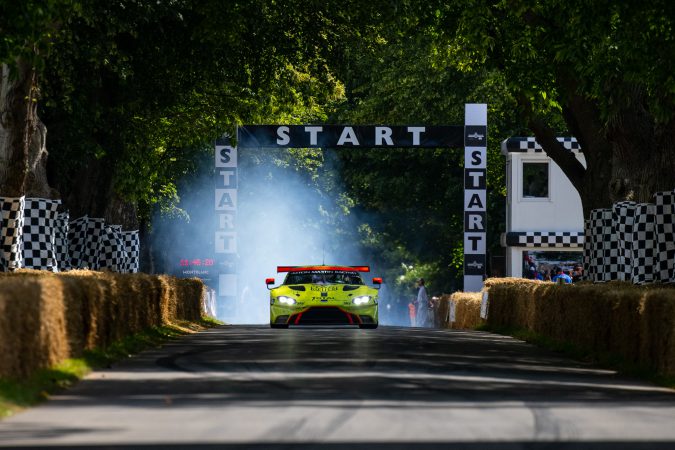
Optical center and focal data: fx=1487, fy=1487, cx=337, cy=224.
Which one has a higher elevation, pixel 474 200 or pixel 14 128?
pixel 474 200

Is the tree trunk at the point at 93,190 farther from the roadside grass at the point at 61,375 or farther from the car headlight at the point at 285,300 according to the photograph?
the roadside grass at the point at 61,375

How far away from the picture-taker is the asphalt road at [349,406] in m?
10.3

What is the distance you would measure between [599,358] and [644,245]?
4365mm

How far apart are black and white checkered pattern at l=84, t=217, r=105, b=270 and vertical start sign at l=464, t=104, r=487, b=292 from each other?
12.3m

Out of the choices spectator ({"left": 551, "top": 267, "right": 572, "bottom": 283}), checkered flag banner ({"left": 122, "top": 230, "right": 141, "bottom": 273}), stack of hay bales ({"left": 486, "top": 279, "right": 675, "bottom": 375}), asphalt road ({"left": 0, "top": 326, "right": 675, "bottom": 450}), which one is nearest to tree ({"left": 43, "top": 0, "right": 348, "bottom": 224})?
checkered flag banner ({"left": 122, "top": 230, "right": 141, "bottom": 273})

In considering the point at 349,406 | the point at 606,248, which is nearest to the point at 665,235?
the point at 606,248

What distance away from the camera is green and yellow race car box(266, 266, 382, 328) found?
101 ft

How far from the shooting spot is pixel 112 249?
35.6 metres

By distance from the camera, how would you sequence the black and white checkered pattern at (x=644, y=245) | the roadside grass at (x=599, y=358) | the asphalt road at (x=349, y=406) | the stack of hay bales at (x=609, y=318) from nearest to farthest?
the asphalt road at (x=349, y=406) → the roadside grass at (x=599, y=358) → the stack of hay bales at (x=609, y=318) → the black and white checkered pattern at (x=644, y=245)

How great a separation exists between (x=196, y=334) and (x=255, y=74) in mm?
7324

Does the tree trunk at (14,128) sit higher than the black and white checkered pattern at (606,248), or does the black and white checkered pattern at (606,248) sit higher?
the tree trunk at (14,128)

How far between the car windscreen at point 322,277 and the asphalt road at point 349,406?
12.0 metres

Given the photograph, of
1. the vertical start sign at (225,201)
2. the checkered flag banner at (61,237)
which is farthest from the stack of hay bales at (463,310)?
the checkered flag banner at (61,237)

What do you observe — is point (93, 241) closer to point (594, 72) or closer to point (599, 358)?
point (594, 72)
